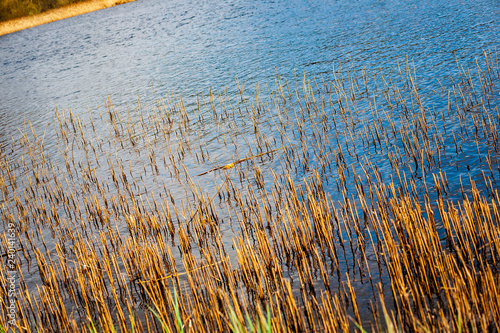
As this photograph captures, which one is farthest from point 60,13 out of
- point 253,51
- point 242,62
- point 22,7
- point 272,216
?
point 272,216

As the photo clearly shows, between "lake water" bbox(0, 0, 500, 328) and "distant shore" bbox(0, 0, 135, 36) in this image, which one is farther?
"distant shore" bbox(0, 0, 135, 36)

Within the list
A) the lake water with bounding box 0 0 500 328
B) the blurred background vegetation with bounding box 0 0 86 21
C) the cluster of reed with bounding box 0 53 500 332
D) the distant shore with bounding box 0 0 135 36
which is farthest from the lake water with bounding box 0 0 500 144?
the blurred background vegetation with bounding box 0 0 86 21

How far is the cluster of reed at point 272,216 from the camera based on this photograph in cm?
440

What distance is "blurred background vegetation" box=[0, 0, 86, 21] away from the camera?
66.8 m

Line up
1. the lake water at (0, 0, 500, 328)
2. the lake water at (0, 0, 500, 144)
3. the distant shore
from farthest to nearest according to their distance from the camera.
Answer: the distant shore, the lake water at (0, 0, 500, 144), the lake water at (0, 0, 500, 328)

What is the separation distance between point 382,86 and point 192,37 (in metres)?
19.4

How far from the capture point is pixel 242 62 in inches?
762

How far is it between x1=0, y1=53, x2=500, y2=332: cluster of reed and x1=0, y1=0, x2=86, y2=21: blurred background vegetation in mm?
61863

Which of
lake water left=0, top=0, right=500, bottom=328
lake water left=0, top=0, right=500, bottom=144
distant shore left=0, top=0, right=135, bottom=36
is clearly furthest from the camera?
distant shore left=0, top=0, right=135, bottom=36

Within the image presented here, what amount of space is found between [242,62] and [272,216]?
14.3 meters

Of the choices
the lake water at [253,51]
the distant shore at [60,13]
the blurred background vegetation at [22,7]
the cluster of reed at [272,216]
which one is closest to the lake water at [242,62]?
the lake water at [253,51]

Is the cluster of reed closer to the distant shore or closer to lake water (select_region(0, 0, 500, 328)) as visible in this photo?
lake water (select_region(0, 0, 500, 328))

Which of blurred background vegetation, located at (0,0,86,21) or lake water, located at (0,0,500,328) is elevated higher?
blurred background vegetation, located at (0,0,86,21)

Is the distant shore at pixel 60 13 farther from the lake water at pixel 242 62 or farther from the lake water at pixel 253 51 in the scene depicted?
the lake water at pixel 242 62
